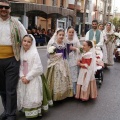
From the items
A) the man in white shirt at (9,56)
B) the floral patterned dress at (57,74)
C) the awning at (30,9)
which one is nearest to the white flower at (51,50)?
the floral patterned dress at (57,74)

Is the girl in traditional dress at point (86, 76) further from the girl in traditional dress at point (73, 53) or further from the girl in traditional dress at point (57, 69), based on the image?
the girl in traditional dress at point (57, 69)

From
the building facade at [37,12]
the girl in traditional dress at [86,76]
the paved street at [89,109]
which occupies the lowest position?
the paved street at [89,109]

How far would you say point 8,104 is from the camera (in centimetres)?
460

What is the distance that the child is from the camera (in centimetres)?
471

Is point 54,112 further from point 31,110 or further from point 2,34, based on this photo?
point 2,34

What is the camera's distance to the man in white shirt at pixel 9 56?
173 inches

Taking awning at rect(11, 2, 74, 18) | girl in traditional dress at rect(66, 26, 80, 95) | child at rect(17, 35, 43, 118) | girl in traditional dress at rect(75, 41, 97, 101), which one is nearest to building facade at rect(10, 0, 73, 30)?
awning at rect(11, 2, 74, 18)

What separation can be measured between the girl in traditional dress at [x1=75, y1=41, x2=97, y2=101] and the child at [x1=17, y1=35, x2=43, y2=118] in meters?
1.45

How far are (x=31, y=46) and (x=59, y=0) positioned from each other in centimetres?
3446

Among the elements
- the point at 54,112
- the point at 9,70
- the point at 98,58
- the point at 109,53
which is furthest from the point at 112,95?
the point at 109,53

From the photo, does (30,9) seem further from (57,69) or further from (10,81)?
(10,81)

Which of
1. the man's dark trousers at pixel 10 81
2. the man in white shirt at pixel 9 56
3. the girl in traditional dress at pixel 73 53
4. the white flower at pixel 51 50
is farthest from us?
the girl in traditional dress at pixel 73 53

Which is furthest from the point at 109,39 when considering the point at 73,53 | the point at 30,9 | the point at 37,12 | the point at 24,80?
the point at 37,12

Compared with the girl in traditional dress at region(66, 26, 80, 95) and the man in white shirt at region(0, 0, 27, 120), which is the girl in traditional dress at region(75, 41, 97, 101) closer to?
the girl in traditional dress at region(66, 26, 80, 95)
